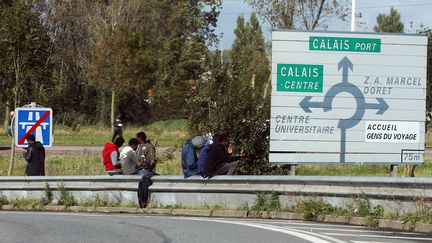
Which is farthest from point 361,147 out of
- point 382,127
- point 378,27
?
point 378,27

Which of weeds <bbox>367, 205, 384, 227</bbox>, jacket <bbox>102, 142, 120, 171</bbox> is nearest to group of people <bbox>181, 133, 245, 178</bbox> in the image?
jacket <bbox>102, 142, 120, 171</bbox>

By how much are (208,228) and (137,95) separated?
52151 millimetres

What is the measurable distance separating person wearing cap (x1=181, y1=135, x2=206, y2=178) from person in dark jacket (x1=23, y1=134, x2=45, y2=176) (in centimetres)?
370

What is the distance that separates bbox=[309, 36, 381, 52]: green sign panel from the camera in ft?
64.6

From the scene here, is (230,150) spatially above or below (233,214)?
above

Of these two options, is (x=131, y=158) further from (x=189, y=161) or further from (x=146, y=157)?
(x=189, y=161)

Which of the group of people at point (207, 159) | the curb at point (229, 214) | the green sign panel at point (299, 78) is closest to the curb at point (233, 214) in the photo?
the curb at point (229, 214)

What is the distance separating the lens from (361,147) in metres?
19.9

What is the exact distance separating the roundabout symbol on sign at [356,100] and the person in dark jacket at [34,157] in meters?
6.12

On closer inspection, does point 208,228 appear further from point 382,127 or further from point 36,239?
point 382,127

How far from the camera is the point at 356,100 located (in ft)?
65.2

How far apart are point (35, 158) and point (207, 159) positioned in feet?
15.9

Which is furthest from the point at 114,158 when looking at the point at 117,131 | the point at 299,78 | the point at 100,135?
the point at 100,135

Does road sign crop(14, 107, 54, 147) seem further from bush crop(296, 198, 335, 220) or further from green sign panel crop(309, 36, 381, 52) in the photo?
bush crop(296, 198, 335, 220)
